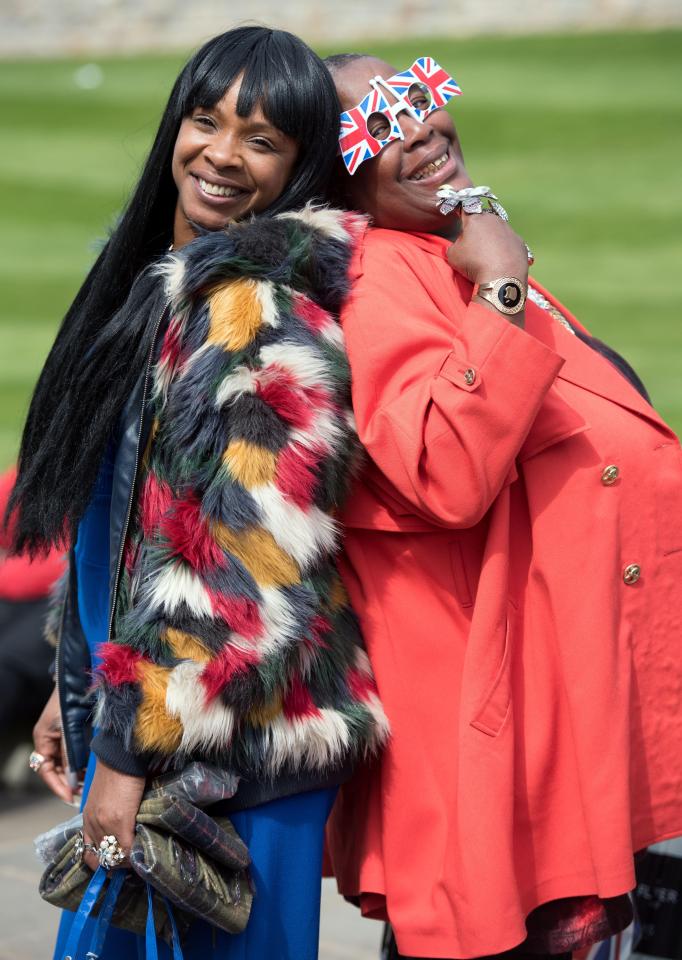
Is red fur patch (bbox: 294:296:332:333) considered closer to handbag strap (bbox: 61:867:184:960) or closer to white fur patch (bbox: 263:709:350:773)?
white fur patch (bbox: 263:709:350:773)

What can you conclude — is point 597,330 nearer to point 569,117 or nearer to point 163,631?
point 569,117

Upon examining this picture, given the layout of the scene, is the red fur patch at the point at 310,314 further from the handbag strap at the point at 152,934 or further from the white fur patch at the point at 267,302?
the handbag strap at the point at 152,934

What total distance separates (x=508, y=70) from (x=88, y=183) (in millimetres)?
5635

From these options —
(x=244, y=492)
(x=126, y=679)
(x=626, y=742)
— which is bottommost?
(x=626, y=742)

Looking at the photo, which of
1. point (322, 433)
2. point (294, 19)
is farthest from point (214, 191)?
point (294, 19)

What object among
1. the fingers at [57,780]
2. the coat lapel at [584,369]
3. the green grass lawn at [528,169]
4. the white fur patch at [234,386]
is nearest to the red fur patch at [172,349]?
the white fur patch at [234,386]

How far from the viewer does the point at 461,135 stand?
15.2 meters

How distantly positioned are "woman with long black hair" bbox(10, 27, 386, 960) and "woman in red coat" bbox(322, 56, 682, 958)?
0.33ft

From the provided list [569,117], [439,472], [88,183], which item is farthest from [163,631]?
[569,117]

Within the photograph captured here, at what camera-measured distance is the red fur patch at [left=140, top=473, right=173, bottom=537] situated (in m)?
2.59

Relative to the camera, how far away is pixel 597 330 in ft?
34.4

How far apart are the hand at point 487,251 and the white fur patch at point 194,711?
0.90 m

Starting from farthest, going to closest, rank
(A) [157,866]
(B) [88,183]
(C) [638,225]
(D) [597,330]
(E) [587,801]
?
(B) [88,183] → (C) [638,225] → (D) [597,330] → (E) [587,801] → (A) [157,866]

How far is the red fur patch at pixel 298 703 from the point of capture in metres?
2.58
